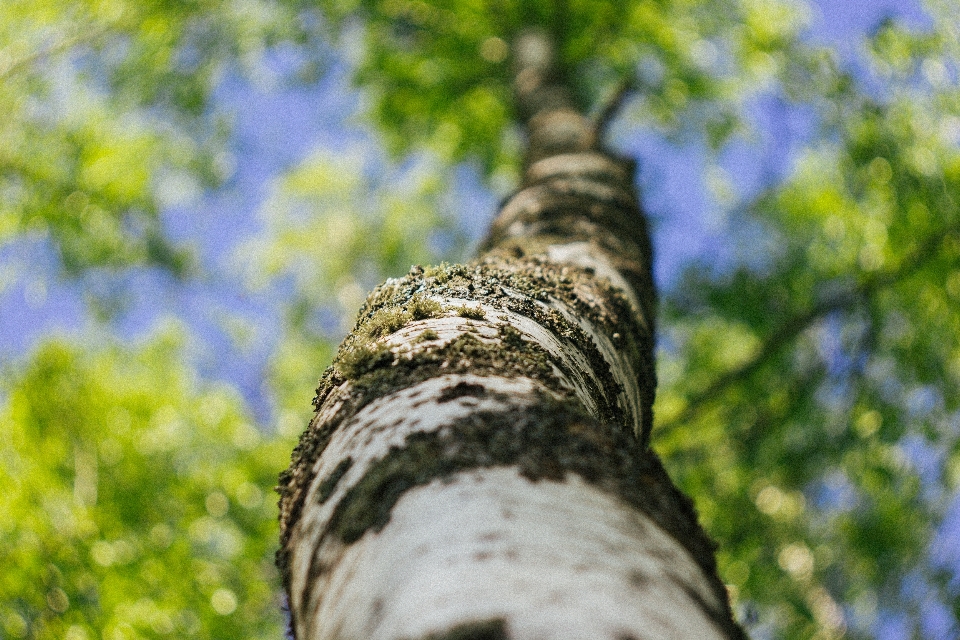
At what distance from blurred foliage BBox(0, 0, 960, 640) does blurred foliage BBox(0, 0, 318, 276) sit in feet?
0.06

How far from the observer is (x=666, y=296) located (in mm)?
4789

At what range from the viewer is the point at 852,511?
5195mm

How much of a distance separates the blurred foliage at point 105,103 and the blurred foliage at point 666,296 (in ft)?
0.06

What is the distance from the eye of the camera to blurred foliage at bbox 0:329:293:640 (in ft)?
14.5

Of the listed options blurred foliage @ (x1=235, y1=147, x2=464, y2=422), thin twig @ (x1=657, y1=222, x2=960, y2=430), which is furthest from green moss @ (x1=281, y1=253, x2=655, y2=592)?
blurred foliage @ (x1=235, y1=147, x2=464, y2=422)

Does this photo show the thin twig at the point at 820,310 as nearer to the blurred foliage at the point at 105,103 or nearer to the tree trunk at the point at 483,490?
the tree trunk at the point at 483,490

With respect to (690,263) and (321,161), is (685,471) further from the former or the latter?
(321,161)

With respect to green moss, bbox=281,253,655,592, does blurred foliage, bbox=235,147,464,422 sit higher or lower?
lower

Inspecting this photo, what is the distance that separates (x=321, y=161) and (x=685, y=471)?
10.0m

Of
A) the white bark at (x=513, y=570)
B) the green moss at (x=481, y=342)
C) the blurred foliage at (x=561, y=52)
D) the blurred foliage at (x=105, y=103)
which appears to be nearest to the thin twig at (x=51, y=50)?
the blurred foliage at (x=105, y=103)

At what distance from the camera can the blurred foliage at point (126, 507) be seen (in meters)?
4.41

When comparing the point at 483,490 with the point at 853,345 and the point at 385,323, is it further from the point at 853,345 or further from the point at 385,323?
the point at 853,345

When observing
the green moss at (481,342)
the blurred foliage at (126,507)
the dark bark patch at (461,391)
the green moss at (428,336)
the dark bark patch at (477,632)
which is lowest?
the blurred foliage at (126,507)

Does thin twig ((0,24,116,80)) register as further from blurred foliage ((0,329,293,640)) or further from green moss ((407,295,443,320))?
green moss ((407,295,443,320))
